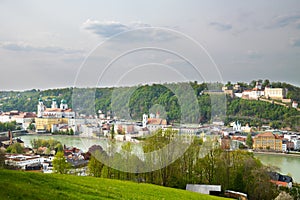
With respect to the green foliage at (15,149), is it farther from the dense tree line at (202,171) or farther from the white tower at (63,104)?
the dense tree line at (202,171)

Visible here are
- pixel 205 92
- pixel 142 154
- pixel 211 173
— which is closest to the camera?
pixel 205 92

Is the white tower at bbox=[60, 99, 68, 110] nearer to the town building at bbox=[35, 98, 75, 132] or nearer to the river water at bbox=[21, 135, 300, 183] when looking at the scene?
the town building at bbox=[35, 98, 75, 132]

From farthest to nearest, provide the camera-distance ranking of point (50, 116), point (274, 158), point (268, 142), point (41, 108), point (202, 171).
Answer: point (41, 108), point (50, 116), point (268, 142), point (274, 158), point (202, 171)

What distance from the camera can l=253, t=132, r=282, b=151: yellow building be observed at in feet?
118

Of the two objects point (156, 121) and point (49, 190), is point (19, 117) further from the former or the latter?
point (49, 190)

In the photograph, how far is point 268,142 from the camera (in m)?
36.3

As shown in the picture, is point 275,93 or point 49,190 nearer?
point 49,190

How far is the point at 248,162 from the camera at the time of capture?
13.9 m

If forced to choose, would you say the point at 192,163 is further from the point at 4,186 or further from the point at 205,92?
the point at 4,186

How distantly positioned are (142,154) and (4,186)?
708 cm

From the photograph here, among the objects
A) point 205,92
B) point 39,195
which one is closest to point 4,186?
point 39,195

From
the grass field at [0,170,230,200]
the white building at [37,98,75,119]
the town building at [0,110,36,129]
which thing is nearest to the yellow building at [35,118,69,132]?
the white building at [37,98,75,119]

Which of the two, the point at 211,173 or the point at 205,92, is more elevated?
the point at 205,92

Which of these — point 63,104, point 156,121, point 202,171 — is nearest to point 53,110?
point 63,104
